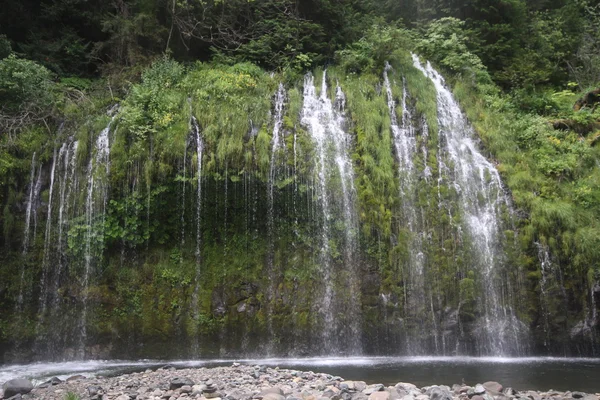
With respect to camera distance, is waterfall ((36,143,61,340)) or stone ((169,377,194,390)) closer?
stone ((169,377,194,390))

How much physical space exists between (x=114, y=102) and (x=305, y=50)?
18.0ft

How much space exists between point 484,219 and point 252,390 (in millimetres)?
6454

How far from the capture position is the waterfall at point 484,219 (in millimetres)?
9414

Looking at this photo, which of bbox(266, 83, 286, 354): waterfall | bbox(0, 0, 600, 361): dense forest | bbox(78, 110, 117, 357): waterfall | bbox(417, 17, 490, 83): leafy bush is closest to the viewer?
bbox(0, 0, 600, 361): dense forest

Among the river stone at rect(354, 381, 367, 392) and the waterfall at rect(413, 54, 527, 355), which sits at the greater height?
the waterfall at rect(413, 54, 527, 355)

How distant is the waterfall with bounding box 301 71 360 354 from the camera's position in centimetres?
962

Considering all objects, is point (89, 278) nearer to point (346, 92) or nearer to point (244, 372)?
point (244, 372)

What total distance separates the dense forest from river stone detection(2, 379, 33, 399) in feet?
11.5

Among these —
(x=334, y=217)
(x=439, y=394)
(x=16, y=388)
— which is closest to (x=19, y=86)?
(x=16, y=388)

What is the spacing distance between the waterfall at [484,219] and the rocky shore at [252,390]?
11.4ft

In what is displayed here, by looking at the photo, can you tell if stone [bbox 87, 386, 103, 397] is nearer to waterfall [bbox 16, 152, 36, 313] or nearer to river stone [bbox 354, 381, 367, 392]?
river stone [bbox 354, 381, 367, 392]

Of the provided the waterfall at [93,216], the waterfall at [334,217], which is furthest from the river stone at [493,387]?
the waterfall at [93,216]

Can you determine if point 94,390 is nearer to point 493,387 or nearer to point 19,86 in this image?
point 493,387

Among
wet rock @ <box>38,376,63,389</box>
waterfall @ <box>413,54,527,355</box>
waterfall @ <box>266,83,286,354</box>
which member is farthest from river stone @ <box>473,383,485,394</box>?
wet rock @ <box>38,376,63,389</box>
